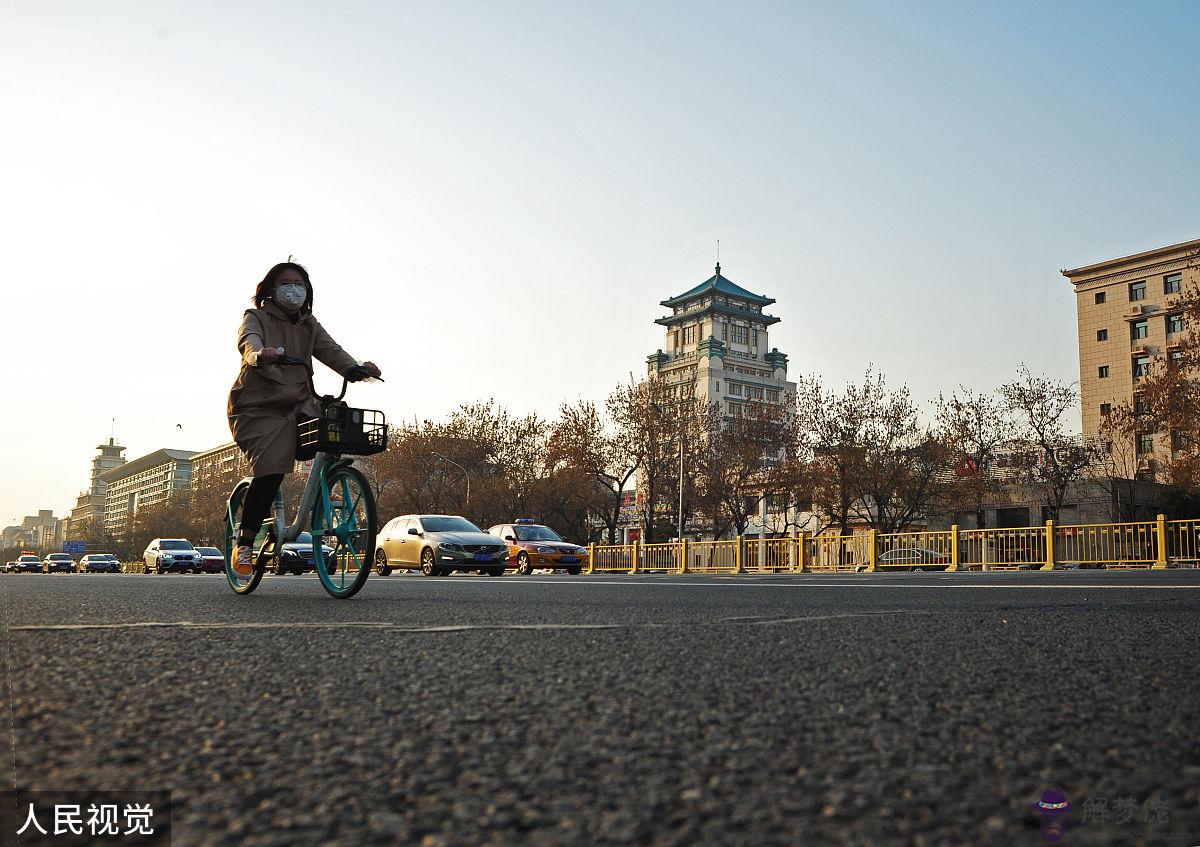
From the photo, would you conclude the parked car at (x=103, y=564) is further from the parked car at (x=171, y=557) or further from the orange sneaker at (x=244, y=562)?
the orange sneaker at (x=244, y=562)

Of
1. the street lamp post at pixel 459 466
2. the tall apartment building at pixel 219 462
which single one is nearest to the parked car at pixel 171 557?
the street lamp post at pixel 459 466

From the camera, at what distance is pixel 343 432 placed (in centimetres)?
533

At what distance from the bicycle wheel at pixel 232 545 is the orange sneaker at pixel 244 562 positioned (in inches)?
1.1

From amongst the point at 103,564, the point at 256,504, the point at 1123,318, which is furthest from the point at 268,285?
the point at 1123,318

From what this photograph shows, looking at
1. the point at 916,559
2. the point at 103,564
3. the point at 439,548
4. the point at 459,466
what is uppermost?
the point at 459,466

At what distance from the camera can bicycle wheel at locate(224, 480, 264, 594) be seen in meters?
5.80

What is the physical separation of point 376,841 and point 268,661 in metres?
1.43

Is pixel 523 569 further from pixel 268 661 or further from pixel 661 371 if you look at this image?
pixel 661 371

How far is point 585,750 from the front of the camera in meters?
1.42

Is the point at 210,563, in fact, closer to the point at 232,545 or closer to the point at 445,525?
the point at 445,525

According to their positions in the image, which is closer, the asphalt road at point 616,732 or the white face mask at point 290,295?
the asphalt road at point 616,732

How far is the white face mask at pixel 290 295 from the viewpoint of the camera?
A: 5.66m

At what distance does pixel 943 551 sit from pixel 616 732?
27.2 metres

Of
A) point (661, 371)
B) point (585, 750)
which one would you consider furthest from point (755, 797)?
point (661, 371)
